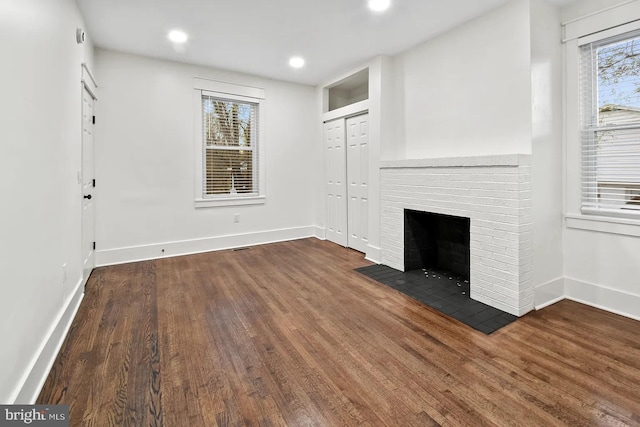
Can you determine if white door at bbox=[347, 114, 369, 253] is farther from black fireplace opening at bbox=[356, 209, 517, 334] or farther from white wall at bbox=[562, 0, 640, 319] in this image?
Result: white wall at bbox=[562, 0, 640, 319]

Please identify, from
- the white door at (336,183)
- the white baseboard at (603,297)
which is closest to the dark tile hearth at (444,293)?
the white baseboard at (603,297)

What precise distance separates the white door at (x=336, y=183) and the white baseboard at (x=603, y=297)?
9.59ft

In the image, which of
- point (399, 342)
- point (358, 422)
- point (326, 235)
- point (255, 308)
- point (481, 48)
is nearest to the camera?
point (358, 422)

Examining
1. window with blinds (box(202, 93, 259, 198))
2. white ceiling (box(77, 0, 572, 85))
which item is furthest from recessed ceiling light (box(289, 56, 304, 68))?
window with blinds (box(202, 93, 259, 198))

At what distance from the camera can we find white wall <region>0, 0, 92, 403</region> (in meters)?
1.48

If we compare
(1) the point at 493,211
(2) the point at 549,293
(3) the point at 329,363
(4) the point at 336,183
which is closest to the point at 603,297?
(2) the point at 549,293

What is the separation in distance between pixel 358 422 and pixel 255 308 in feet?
5.03

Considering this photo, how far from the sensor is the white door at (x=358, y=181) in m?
4.66

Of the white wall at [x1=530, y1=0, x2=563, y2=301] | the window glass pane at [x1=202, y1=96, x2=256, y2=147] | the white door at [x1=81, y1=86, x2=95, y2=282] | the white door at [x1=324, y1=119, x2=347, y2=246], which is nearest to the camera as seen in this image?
the white wall at [x1=530, y1=0, x2=563, y2=301]

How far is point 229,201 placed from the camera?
4.99 meters

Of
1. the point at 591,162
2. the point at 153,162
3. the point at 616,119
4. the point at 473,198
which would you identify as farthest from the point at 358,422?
the point at 153,162

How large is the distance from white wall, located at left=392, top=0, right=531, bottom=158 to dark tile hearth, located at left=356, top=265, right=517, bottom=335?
4.51ft

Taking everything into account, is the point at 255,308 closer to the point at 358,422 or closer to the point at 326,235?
the point at 358,422

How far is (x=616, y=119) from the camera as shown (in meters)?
2.69
